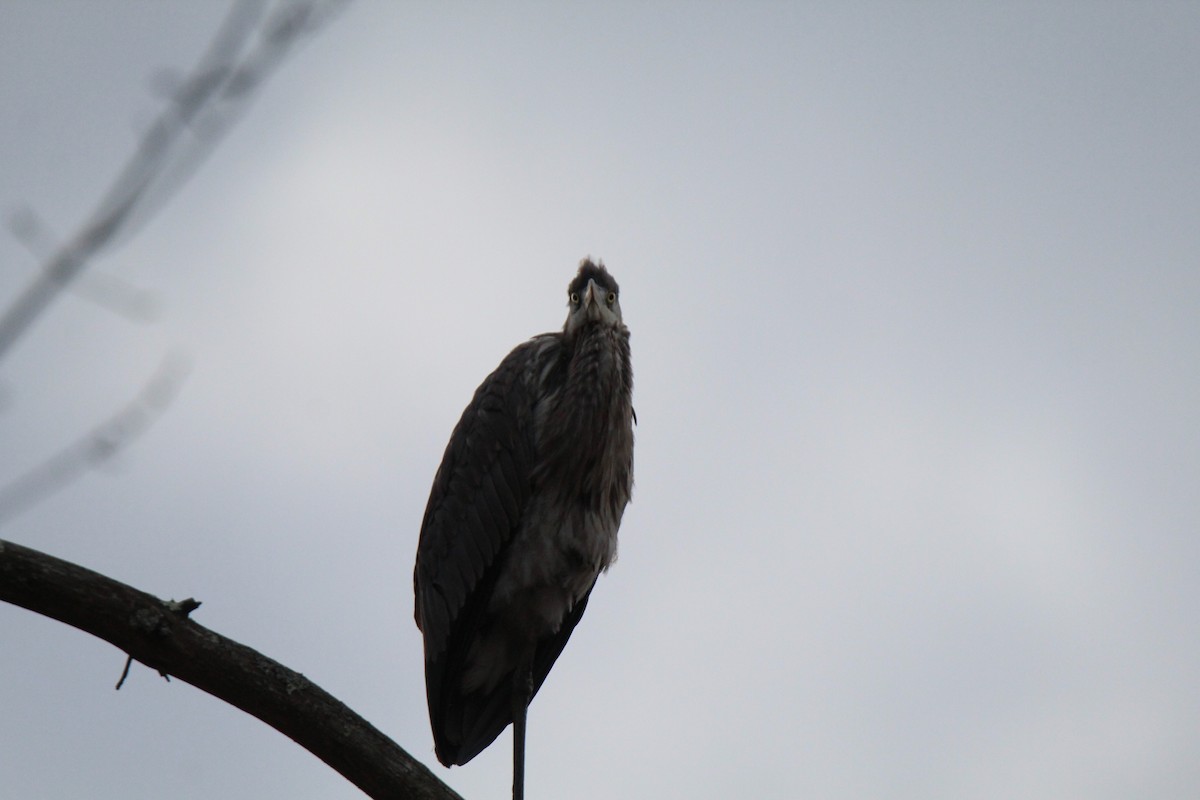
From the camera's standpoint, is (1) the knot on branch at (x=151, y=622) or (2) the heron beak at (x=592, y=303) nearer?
(1) the knot on branch at (x=151, y=622)

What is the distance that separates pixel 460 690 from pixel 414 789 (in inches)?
92.9

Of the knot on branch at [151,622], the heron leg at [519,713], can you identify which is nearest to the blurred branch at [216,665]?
the knot on branch at [151,622]

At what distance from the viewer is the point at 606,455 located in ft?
20.3

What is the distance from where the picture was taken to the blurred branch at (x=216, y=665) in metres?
3.38

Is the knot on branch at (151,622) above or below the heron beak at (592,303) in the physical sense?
below

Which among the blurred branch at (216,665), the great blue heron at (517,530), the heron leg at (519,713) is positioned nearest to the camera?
the blurred branch at (216,665)

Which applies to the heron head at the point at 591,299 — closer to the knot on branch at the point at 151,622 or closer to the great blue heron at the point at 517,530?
the great blue heron at the point at 517,530

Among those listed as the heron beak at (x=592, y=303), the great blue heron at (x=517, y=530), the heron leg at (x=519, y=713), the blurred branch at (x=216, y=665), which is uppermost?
the heron beak at (x=592, y=303)

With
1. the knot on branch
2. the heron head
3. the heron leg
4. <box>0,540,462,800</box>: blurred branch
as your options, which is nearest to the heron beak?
the heron head

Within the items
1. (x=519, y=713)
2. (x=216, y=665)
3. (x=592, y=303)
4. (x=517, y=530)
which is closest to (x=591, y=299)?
(x=592, y=303)

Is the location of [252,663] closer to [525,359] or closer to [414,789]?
[414,789]

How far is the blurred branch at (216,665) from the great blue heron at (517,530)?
192 centimetres

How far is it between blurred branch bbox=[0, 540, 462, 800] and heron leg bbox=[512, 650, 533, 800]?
1720 millimetres

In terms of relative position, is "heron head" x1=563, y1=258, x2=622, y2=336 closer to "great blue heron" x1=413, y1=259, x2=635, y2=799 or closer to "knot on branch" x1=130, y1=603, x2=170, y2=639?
"great blue heron" x1=413, y1=259, x2=635, y2=799
